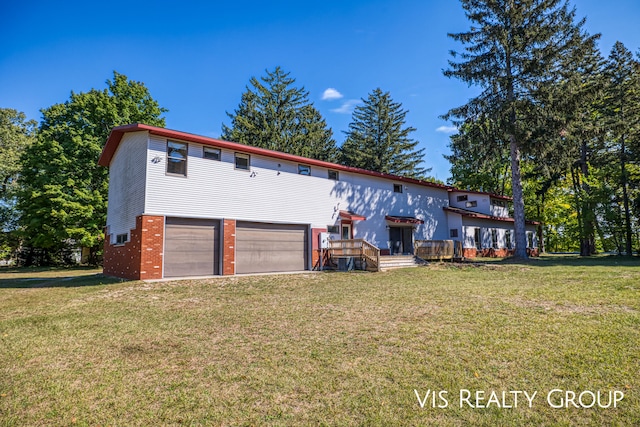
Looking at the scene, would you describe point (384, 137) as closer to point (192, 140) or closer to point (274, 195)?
point (274, 195)

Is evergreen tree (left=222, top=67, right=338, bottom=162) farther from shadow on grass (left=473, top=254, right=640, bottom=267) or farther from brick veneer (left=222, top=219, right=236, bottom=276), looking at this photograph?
shadow on grass (left=473, top=254, right=640, bottom=267)

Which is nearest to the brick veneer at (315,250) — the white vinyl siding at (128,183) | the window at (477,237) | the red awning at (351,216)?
the red awning at (351,216)

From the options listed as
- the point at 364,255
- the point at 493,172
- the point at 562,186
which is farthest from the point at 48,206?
the point at 562,186

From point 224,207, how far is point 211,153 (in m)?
2.44

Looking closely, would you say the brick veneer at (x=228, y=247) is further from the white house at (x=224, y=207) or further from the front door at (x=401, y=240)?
the front door at (x=401, y=240)

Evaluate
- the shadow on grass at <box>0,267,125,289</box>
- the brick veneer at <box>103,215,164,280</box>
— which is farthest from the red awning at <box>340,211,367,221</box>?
the shadow on grass at <box>0,267,125,289</box>

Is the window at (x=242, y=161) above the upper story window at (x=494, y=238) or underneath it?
above

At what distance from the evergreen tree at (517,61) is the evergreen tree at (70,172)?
2470 cm

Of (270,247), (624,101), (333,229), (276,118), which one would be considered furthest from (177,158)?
(624,101)

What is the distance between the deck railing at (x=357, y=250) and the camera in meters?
15.5

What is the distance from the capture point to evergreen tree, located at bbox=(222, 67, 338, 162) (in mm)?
32541

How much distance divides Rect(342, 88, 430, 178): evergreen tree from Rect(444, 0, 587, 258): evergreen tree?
58.8 ft

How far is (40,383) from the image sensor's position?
3.55 m

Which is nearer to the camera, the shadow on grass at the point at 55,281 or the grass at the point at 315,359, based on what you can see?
the grass at the point at 315,359
